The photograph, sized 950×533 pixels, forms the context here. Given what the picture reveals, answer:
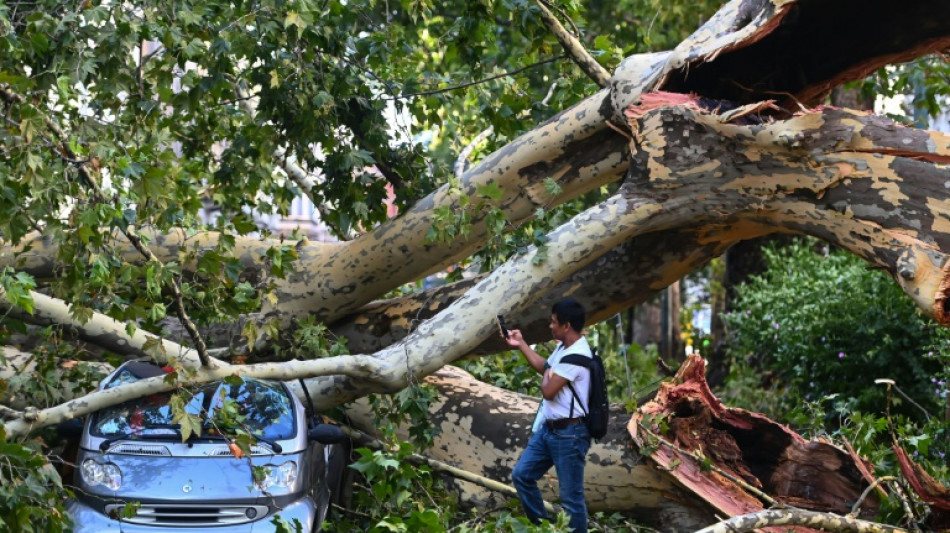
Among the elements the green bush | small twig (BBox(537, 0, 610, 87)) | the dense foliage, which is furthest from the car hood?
the green bush

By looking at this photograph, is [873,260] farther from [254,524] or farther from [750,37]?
[254,524]

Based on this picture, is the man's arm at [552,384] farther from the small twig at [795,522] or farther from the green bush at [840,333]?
the green bush at [840,333]

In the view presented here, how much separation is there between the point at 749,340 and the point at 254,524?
8.14m

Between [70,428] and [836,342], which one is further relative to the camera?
[836,342]

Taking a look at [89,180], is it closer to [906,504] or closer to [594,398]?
[594,398]

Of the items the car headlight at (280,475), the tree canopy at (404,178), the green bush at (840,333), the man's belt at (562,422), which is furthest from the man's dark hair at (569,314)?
the green bush at (840,333)

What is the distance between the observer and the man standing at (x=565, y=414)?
682 cm

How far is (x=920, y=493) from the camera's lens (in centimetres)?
711

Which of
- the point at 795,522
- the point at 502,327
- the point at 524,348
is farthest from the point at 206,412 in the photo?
the point at 795,522

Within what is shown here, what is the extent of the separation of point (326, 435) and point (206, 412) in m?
0.73

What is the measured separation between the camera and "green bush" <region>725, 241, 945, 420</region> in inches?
464

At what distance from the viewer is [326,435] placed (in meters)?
7.47

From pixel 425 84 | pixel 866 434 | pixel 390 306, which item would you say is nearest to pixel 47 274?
pixel 390 306

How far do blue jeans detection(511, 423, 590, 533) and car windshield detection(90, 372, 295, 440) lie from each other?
1424mm
